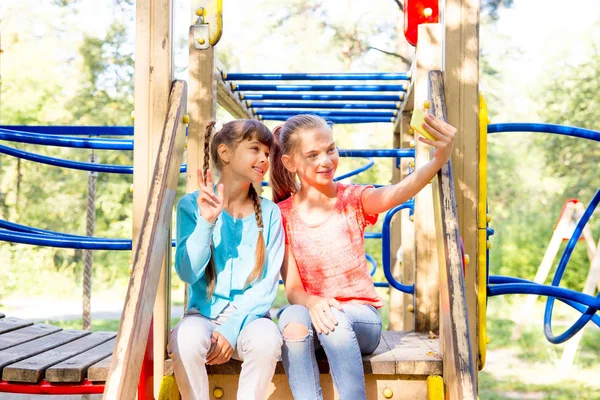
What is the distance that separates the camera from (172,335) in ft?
7.41

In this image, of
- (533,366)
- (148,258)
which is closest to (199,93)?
(148,258)

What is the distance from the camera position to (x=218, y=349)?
2229 mm

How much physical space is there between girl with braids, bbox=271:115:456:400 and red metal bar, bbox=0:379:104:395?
76 centimetres

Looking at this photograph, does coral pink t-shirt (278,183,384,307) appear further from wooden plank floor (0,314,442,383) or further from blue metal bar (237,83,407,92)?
blue metal bar (237,83,407,92)

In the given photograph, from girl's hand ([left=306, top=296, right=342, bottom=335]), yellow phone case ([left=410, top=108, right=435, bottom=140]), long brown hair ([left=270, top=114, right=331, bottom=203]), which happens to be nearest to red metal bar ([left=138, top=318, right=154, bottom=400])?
girl's hand ([left=306, top=296, right=342, bottom=335])

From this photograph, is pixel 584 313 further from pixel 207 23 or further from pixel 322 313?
pixel 207 23

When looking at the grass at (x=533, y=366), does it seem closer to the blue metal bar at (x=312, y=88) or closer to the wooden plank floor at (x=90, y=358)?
the blue metal bar at (x=312, y=88)

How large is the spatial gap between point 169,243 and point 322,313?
2.07ft

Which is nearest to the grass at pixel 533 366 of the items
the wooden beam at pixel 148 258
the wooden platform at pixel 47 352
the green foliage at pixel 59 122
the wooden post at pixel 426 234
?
the green foliage at pixel 59 122

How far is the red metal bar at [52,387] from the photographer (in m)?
2.52

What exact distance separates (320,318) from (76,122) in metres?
13.8

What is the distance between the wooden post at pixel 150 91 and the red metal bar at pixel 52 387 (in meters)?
0.33

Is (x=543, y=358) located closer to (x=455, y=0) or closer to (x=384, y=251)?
(x=384, y=251)

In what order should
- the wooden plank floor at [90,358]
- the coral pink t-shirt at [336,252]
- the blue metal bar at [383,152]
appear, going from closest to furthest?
the wooden plank floor at [90,358] < the coral pink t-shirt at [336,252] < the blue metal bar at [383,152]
